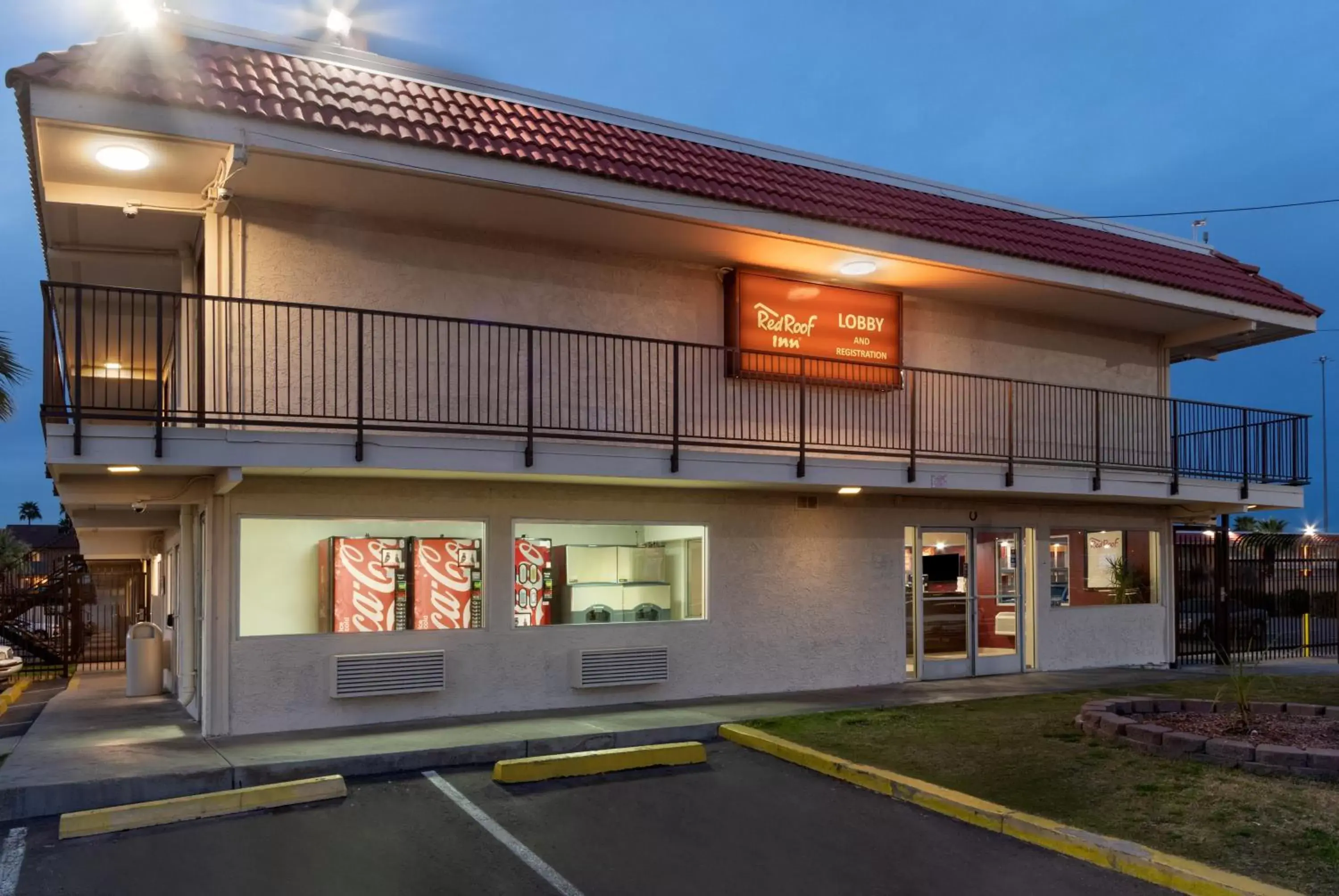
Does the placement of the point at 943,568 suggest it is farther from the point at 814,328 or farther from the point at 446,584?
the point at 446,584

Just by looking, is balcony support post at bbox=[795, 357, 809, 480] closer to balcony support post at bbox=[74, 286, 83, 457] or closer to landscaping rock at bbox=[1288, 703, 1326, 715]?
landscaping rock at bbox=[1288, 703, 1326, 715]

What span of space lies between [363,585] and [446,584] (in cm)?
91

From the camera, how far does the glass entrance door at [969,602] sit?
15.2 metres

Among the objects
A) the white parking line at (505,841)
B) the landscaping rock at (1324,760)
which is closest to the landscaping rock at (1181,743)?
the landscaping rock at (1324,760)

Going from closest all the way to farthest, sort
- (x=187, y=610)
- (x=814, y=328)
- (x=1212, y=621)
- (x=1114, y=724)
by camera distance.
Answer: (x=1114, y=724)
(x=187, y=610)
(x=814, y=328)
(x=1212, y=621)

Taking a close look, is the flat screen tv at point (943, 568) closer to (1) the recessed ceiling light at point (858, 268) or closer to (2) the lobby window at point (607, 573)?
(2) the lobby window at point (607, 573)

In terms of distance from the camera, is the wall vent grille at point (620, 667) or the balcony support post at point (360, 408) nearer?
the balcony support post at point (360, 408)

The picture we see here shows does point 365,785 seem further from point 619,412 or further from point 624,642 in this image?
point 619,412

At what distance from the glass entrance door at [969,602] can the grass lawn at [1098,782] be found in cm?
270

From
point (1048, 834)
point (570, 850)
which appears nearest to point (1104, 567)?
point (1048, 834)

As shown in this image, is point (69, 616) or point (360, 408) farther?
point (69, 616)

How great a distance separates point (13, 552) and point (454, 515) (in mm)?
25886

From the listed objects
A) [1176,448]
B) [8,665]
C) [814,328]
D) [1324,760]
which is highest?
[814,328]

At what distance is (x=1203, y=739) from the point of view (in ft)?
28.8
